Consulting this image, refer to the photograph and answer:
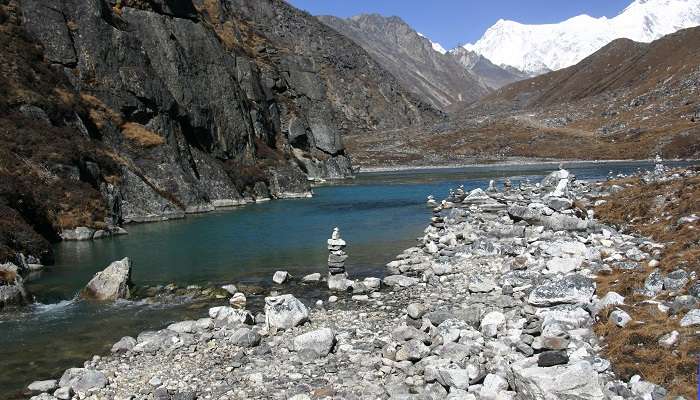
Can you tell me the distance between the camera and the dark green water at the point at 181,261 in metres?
17.0

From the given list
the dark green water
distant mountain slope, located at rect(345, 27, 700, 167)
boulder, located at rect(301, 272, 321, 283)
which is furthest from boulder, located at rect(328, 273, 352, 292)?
distant mountain slope, located at rect(345, 27, 700, 167)

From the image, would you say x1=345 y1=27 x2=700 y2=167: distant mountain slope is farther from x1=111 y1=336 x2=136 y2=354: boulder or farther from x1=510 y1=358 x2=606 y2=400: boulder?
x1=111 y1=336 x2=136 y2=354: boulder

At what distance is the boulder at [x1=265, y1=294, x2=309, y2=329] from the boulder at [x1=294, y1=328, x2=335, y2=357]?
6.00 ft

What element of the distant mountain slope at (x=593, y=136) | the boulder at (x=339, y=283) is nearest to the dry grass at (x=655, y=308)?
the boulder at (x=339, y=283)

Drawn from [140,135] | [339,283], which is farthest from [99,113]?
[339,283]

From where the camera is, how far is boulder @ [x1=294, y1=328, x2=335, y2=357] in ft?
48.0

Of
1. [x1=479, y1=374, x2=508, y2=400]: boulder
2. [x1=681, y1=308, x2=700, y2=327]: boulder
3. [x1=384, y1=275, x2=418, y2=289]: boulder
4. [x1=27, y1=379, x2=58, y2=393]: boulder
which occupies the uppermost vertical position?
[x1=681, y1=308, x2=700, y2=327]: boulder

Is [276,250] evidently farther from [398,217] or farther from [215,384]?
[215,384]

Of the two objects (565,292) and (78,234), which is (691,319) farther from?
(78,234)

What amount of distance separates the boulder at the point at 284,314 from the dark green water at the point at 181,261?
3.99 meters

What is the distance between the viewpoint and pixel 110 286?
22.8 m

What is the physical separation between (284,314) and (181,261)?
54.1ft

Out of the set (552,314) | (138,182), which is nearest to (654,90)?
(138,182)

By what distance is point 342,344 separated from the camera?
15.2m
